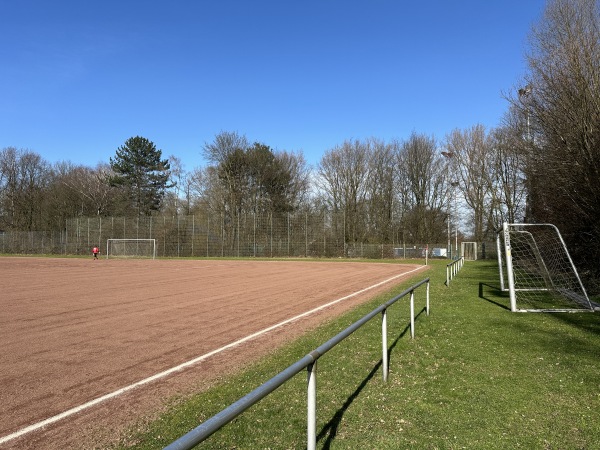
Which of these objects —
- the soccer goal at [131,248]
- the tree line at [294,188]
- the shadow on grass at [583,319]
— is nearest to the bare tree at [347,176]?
the tree line at [294,188]

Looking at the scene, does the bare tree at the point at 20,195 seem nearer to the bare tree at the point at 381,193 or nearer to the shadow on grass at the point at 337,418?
the bare tree at the point at 381,193

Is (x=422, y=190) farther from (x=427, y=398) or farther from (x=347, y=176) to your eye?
(x=427, y=398)

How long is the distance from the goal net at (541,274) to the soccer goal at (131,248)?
1779 inches

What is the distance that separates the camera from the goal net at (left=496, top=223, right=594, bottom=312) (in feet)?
39.8

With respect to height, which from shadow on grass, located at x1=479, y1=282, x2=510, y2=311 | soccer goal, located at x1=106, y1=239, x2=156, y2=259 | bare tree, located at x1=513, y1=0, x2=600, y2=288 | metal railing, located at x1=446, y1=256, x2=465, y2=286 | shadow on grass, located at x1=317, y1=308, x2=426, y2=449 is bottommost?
shadow on grass, located at x1=479, y1=282, x2=510, y2=311

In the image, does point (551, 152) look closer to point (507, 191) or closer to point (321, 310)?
point (321, 310)

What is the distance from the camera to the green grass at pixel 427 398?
4008 millimetres

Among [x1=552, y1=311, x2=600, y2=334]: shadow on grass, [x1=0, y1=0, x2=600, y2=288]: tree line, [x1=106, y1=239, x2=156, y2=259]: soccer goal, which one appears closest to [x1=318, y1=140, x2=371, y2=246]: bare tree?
[x1=0, y1=0, x2=600, y2=288]: tree line

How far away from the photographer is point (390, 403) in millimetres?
4871

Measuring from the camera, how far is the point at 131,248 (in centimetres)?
→ 5550

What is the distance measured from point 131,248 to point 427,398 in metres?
55.6

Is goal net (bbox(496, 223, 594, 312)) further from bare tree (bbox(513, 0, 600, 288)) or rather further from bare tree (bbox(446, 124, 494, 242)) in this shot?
bare tree (bbox(446, 124, 494, 242))

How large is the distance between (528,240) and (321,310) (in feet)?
31.3

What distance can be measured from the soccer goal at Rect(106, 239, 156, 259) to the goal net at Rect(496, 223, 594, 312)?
148ft
